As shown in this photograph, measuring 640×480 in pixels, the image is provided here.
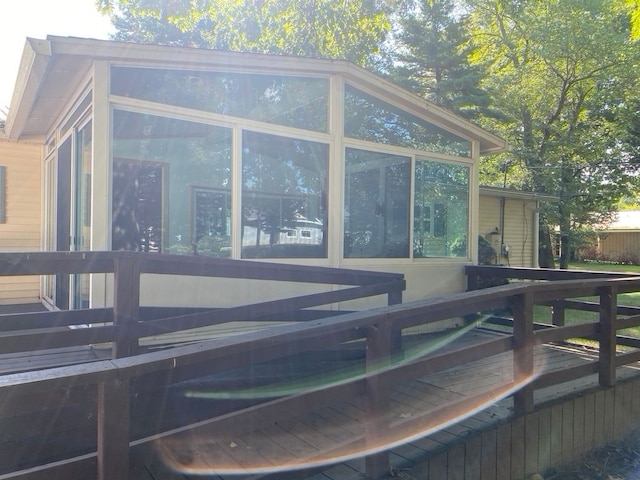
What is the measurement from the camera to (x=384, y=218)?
536 centimetres

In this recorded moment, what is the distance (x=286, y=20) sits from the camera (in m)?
13.2

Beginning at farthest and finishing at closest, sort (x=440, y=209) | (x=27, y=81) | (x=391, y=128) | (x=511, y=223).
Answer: (x=511, y=223)
(x=440, y=209)
(x=391, y=128)
(x=27, y=81)

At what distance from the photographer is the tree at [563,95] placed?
15031 millimetres

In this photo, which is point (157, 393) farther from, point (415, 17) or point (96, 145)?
point (415, 17)

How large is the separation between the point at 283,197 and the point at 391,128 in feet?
5.37

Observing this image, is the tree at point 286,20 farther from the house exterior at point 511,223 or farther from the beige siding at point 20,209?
the beige siding at point 20,209

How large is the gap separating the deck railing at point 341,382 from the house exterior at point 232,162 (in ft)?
5.37

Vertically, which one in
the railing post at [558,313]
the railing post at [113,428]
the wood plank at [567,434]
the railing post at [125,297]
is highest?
the railing post at [125,297]

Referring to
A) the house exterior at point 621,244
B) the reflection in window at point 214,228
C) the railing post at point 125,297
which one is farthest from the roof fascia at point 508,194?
the house exterior at point 621,244

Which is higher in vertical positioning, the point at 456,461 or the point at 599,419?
the point at 456,461

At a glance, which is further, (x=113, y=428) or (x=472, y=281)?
(x=472, y=281)

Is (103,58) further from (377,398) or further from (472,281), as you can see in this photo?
(472,281)

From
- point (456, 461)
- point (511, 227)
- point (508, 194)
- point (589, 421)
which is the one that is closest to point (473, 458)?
point (456, 461)

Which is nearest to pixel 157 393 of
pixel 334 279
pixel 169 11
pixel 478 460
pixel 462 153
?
pixel 334 279
